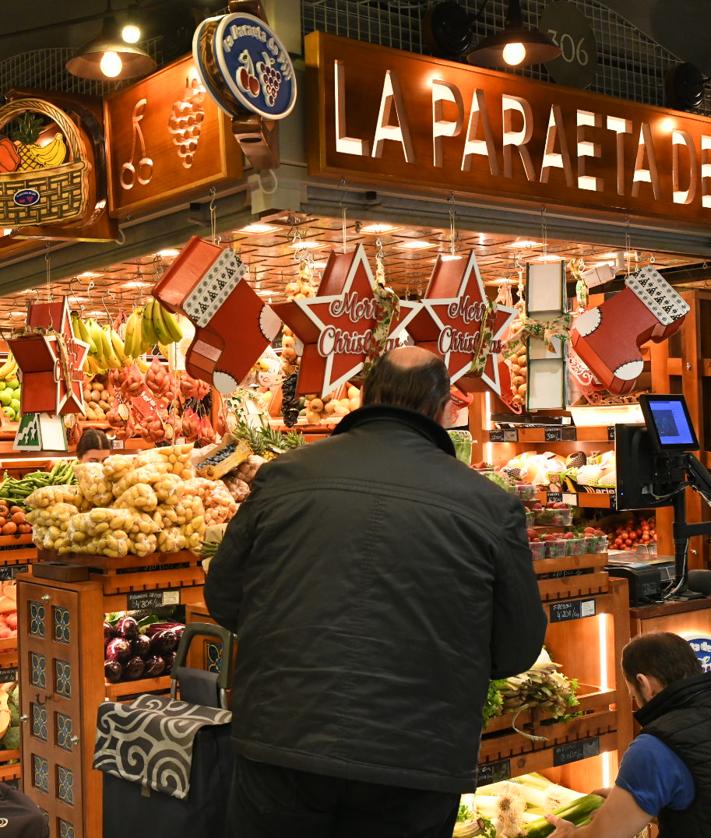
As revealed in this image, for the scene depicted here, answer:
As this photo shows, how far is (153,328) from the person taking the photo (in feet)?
20.8

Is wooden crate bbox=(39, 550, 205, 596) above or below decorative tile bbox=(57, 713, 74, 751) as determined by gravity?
above

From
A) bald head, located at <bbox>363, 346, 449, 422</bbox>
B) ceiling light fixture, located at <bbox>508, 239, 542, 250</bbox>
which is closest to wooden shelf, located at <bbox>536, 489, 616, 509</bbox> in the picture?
ceiling light fixture, located at <bbox>508, 239, 542, 250</bbox>

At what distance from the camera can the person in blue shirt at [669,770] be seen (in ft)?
9.96

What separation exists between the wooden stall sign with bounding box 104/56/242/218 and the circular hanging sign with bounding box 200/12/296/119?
46 cm

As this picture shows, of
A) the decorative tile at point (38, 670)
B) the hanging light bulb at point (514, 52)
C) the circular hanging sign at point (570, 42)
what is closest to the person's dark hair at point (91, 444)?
the decorative tile at point (38, 670)

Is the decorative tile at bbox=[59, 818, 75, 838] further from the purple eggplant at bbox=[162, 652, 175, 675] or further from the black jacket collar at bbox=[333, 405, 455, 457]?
the black jacket collar at bbox=[333, 405, 455, 457]

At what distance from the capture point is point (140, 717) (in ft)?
10.6

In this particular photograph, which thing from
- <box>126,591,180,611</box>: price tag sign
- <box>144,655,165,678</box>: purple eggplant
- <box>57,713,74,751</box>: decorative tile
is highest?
<box>126,591,180,611</box>: price tag sign

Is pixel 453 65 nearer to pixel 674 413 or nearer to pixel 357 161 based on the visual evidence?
pixel 357 161

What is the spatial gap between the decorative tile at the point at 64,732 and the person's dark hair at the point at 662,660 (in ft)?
6.53

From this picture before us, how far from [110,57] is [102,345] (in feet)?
8.13

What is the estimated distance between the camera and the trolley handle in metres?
3.35

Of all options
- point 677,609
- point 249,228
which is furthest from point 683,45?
point 677,609

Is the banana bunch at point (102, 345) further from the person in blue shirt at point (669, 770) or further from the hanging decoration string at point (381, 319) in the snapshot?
the person in blue shirt at point (669, 770)
